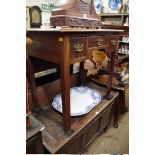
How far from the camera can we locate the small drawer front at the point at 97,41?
878 millimetres

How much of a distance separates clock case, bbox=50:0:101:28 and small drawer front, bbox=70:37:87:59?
13cm

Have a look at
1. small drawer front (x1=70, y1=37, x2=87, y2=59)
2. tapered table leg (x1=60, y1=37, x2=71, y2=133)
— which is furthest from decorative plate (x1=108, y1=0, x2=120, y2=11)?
tapered table leg (x1=60, y1=37, x2=71, y2=133)

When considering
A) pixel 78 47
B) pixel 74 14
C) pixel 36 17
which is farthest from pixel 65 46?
pixel 36 17

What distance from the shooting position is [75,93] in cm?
136

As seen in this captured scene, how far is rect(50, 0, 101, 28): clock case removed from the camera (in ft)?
2.77

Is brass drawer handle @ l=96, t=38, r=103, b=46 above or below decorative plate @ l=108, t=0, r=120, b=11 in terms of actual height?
below

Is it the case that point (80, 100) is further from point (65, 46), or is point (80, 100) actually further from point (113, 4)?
point (113, 4)

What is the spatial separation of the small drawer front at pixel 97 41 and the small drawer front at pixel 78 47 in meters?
0.06

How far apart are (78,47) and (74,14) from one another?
0.71ft

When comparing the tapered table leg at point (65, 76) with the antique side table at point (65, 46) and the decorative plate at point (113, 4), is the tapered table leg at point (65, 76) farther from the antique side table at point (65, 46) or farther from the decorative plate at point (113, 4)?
the decorative plate at point (113, 4)

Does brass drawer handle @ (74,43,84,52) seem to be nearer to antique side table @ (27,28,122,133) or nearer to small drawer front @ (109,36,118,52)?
antique side table @ (27,28,122,133)

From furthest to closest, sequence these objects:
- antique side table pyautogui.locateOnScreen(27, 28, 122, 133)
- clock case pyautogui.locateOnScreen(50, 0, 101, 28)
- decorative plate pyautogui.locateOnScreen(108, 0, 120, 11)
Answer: decorative plate pyautogui.locateOnScreen(108, 0, 120, 11) < clock case pyautogui.locateOnScreen(50, 0, 101, 28) < antique side table pyautogui.locateOnScreen(27, 28, 122, 133)
